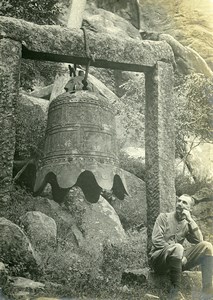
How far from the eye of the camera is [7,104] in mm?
3541

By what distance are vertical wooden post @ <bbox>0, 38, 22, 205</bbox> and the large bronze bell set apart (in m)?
0.27

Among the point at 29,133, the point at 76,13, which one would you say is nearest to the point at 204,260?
the point at 29,133

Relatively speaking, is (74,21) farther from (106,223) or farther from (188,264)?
(188,264)

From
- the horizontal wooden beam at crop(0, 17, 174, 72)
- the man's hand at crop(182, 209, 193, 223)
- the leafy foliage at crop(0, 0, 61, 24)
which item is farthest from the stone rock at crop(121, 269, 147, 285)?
the leafy foliage at crop(0, 0, 61, 24)

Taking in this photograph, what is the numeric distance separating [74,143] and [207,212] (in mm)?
1485

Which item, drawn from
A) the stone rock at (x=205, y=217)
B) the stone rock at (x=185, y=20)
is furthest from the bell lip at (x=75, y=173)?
the stone rock at (x=185, y=20)

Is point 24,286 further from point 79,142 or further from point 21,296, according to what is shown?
point 79,142

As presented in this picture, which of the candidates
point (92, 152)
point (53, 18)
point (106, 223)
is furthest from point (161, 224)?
point (53, 18)

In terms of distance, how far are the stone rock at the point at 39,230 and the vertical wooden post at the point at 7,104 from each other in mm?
282

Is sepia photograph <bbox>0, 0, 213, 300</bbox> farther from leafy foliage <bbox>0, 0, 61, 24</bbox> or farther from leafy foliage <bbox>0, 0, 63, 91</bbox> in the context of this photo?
leafy foliage <bbox>0, 0, 61, 24</bbox>

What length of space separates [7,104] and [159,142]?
4.19 ft

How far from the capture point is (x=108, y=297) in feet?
10.9

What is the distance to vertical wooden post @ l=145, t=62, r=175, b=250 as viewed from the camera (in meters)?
3.82

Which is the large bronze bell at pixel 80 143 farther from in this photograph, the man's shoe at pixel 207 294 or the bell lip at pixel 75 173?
the man's shoe at pixel 207 294
